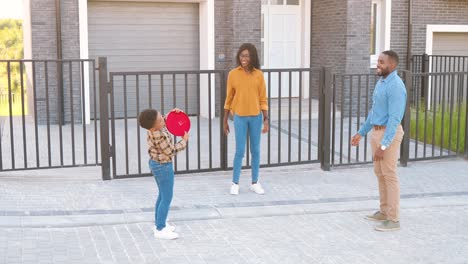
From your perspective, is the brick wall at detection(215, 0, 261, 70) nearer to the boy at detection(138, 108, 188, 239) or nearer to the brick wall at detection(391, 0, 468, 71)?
the brick wall at detection(391, 0, 468, 71)

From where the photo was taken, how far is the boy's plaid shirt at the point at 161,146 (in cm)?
604

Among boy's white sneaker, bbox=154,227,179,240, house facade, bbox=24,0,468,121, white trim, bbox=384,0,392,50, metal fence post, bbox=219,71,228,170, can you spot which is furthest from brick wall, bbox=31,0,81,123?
boy's white sneaker, bbox=154,227,179,240

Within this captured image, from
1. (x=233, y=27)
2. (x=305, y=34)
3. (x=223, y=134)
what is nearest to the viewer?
(x=223, y=134)

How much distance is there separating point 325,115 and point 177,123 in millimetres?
3605

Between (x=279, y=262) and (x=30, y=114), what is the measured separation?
36.6 feet

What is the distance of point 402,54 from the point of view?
16.5 meters

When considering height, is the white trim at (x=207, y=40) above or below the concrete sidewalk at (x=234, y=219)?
above

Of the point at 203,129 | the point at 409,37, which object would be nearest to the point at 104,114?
the point at 203,129

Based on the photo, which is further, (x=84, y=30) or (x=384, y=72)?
(x=84, y=30)

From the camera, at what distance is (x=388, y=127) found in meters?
6.40

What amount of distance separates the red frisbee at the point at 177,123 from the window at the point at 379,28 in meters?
10.9

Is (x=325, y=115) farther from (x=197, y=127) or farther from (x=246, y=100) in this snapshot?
(x=246, y=100)

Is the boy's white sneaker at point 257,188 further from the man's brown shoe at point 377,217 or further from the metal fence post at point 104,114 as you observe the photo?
the metal fence post at point 104,114

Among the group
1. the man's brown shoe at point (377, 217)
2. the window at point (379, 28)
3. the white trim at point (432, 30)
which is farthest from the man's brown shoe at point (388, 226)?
the white trim at point (432, 30)
